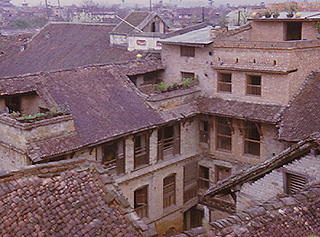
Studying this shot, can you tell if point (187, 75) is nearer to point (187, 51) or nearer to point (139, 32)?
point (187, 51)

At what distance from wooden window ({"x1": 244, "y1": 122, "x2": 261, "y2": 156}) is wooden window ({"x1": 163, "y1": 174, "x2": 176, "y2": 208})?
4.43m

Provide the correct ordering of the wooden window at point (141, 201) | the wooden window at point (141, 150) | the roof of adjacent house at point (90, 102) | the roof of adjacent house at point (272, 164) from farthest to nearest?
the wooden window at point (141, 201) → the wooden window at point (141, 150) → the roof of adjacent house at point (90, 102) → the roof of adjacent house at point (272, 164)

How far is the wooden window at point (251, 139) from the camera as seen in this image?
2588 cm

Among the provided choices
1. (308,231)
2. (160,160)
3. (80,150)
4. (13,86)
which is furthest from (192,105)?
(308,231)

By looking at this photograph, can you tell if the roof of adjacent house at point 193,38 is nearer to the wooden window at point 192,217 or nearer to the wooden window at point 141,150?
the wooden window at point 141,150

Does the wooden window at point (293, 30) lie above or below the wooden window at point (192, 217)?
above

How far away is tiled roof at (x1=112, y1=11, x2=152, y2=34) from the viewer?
3756 centimetres

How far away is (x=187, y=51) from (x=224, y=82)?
3149 millimetres

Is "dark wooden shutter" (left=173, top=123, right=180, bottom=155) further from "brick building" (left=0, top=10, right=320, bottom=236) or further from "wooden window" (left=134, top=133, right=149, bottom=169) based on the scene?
"wooden window" (left=134, top=133, right=149, bottom=169)

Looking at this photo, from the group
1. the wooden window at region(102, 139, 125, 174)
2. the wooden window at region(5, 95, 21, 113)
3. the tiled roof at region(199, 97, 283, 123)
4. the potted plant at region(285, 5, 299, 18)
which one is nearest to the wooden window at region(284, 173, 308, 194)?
the tiled roof at region(199, 97, 283, 123)

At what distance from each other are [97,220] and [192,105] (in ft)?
49.6

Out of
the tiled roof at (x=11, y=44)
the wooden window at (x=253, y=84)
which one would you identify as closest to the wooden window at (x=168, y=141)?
the wooden window at (x=253, y=84)

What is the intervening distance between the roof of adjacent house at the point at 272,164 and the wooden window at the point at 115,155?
20.6 feet

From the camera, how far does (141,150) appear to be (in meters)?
24.6
